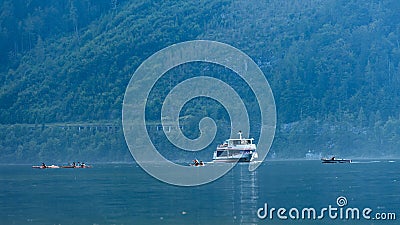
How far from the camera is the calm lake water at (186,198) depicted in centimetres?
8569

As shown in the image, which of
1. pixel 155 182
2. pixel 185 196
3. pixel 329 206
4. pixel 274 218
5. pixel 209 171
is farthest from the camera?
pixel 209 171

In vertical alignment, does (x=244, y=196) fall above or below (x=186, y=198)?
above

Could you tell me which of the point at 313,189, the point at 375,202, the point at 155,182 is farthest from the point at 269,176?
the point at 375,202

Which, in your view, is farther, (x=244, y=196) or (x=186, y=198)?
(x=244, y=196)

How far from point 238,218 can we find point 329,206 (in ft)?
31.9

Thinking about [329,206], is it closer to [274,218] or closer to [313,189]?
[274,218]

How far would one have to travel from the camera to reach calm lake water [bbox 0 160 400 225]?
281ft

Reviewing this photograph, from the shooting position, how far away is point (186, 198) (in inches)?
4003

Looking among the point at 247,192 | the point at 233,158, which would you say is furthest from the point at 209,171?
the point at 247,192

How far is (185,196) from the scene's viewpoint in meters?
104

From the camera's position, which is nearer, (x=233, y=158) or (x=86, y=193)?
(x=86, y=193)

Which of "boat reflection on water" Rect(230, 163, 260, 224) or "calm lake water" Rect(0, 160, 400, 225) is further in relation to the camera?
"calm lake water" Rect(0, 160, 400, 225)

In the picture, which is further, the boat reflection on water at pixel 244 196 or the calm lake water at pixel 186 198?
the calm lake water at pixel 186 198

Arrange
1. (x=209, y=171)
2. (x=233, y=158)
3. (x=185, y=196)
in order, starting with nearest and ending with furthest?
(x=185, y=196)
(x=209, y=171)
(x=233, y=158)
